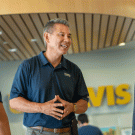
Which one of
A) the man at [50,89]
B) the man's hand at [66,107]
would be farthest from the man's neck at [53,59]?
the man's hand at [66,107]

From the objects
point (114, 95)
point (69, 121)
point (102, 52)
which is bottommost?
point (69, 121)

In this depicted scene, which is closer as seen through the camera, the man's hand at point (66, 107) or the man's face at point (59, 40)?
the man's hand at point (66, 107)

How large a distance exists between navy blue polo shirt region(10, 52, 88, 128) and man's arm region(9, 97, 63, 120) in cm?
7

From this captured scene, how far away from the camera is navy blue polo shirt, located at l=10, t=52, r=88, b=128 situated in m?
2.21

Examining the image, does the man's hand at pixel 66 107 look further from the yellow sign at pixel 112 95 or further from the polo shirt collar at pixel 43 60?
the yellow sign at pixel 112 95

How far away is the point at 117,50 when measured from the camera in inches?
457

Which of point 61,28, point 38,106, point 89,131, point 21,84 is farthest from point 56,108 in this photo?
point 89,131

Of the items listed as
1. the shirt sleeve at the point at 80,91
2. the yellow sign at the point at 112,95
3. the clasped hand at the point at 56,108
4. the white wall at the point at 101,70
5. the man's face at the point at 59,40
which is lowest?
the clasped hand at the point at 56,108

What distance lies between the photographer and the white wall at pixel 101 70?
11195 millimetres

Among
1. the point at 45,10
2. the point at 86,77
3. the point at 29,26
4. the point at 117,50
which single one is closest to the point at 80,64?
the point at 86,77

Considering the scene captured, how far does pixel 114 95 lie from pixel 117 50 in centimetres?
205

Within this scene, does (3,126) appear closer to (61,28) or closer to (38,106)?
(38,106)

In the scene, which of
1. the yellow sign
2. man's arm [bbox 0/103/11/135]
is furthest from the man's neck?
the yellow sign

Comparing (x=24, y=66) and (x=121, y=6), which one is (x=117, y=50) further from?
(x=24, y=66)
